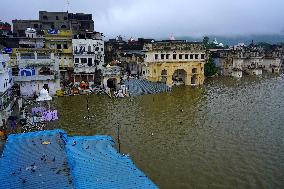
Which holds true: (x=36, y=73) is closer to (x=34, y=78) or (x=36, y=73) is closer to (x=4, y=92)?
(x=34, y=78)

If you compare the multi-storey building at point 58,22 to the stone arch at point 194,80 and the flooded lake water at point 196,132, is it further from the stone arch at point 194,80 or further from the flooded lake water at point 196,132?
the flooded lake water at point 196,132

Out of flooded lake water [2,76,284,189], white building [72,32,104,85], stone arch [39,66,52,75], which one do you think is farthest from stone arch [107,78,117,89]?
stone arch [39,66,52,75]

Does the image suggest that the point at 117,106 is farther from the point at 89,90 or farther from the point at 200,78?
the point at 200,78

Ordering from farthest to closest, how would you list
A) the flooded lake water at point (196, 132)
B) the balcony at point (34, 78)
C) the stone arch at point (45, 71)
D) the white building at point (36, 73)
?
the stone arch at point (45, 71) → the white building at point (36, 73) → the balcony at point (34, 78) → the flooded lake water at point (196, 132)

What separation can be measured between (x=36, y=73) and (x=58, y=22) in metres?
31.8

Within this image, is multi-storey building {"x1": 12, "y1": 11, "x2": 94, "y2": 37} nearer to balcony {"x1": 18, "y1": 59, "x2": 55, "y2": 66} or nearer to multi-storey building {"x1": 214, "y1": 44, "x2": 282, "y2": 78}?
balcony {"x1": 18, "y1": 59, "x2": 55, "y2": 66}

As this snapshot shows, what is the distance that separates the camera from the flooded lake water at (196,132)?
73.0 feet

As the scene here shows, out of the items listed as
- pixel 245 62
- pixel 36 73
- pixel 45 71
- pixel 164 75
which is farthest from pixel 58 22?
pixel 245 62

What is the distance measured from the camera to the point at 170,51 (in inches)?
2411

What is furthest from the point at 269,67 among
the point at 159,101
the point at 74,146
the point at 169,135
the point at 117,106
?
the point at 74,146

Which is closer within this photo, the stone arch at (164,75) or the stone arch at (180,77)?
the stone arch at (164,75)

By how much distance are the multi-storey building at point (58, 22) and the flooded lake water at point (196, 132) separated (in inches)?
1305

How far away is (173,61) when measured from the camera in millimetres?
61844

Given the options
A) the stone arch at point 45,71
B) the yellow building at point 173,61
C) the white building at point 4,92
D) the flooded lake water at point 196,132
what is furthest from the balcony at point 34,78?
the yellow building at point 173,61
